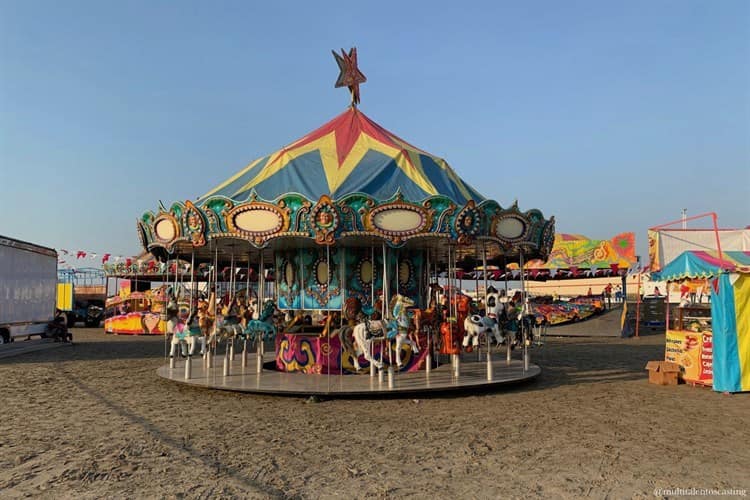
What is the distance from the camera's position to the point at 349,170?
428 inches

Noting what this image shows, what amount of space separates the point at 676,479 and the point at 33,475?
596 cm

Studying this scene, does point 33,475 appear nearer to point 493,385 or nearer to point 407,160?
point 493,385

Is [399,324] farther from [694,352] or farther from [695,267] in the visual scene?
[695,267]

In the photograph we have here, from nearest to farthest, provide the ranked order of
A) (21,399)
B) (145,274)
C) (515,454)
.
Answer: (515,454) < (21,399) < (145,274)

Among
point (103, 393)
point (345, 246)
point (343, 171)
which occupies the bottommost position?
point (103, 393)

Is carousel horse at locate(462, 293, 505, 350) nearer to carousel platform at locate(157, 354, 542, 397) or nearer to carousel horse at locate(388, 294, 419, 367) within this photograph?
carousel platform at locate(157, 354, 542, 397)

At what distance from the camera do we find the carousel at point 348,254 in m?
9.22

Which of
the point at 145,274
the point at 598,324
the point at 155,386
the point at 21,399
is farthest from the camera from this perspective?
the point at 145,274

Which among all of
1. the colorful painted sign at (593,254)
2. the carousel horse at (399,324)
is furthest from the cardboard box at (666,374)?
the colorful painted sign at (593,254)

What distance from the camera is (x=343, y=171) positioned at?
10.9 meters

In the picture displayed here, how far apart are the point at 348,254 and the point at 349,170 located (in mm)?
1835

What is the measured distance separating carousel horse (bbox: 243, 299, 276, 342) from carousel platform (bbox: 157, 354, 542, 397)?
29.1 inches

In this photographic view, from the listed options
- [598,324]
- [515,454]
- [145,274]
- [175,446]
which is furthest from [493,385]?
[145,274]

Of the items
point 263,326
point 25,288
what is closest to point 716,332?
point 263,326
